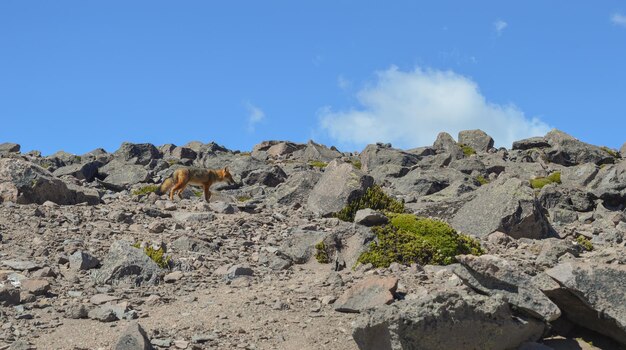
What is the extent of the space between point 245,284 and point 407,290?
3630 millimetres

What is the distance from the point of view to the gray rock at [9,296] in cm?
1498

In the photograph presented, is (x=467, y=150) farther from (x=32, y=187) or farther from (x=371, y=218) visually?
(x=371, y=218)

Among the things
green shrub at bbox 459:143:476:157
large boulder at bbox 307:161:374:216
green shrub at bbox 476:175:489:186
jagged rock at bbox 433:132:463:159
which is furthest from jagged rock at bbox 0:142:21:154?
large boulder at bbox 307:161:374:216

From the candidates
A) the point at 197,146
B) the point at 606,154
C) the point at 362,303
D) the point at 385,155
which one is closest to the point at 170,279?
the point at 362,303

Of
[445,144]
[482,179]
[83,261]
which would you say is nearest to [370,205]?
[83,261]

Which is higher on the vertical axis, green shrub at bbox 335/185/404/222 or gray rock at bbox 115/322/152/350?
green shrub at bbox 335/185/404/222

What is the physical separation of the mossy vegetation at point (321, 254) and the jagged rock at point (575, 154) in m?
50.3

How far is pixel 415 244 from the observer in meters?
17.0

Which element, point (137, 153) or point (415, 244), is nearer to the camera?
point (415, 244)

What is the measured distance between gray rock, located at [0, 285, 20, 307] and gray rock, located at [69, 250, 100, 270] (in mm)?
2276

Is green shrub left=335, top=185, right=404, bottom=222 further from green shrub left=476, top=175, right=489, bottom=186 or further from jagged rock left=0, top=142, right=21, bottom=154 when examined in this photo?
jagged rock left=0, top=142, right=21, bottom=154

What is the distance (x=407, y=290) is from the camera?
14.6m

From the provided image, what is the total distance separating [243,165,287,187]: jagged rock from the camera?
144 feet

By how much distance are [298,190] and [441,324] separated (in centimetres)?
1803
